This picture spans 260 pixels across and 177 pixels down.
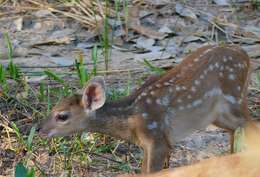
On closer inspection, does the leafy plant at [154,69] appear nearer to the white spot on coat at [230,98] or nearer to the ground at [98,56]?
the ground at [98,56]

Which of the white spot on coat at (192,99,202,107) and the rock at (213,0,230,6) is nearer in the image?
the white spot on coat at (192,99,202,107)

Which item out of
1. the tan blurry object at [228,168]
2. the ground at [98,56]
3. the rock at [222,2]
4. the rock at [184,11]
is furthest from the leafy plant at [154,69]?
the tan blurry object at [228,168]

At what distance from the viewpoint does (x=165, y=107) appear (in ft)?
17.2

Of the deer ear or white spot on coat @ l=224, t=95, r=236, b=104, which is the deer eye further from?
white spot on coat @ l=224, t=95, r=236, b=104

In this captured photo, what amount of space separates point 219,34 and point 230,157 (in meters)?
5.40

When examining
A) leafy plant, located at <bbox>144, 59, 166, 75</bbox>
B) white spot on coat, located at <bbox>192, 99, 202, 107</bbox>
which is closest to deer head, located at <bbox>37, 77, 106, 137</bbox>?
white spot on coat, located at <bbox>192, 99, 202, 107</bbox>

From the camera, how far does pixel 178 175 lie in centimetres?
227

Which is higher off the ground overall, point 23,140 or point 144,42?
point 144,42

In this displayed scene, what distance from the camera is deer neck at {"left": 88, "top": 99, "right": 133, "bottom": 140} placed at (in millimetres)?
5242

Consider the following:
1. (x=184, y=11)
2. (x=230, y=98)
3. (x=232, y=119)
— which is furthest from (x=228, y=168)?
(x=184, y=11)

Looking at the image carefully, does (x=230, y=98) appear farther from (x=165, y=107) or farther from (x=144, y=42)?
(x=144, y=42)

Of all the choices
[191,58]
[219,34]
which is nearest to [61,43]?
[219,34]

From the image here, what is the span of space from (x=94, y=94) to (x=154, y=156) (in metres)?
0.53

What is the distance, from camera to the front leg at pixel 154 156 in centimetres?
510
